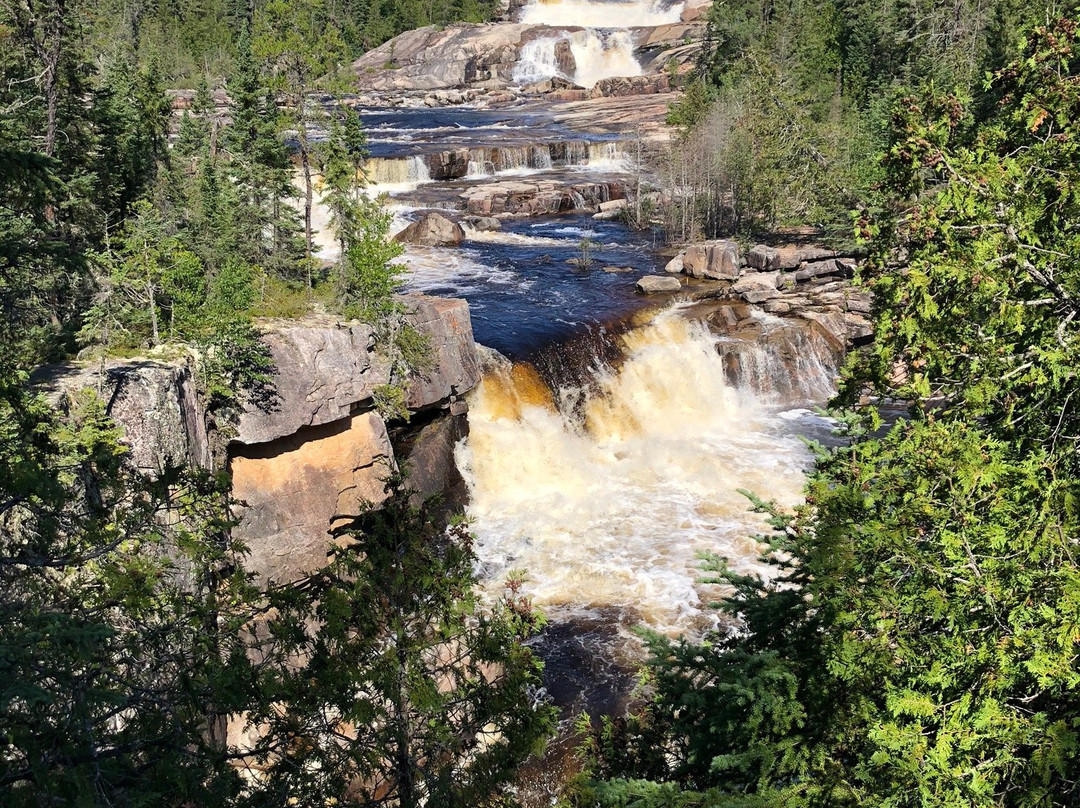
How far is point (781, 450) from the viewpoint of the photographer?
73.4 feet

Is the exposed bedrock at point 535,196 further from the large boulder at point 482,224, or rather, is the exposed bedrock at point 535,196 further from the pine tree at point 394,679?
the pine tree at point 394,679

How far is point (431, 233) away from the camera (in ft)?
115

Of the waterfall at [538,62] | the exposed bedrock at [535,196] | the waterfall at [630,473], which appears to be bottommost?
the waterfall at [630,473]

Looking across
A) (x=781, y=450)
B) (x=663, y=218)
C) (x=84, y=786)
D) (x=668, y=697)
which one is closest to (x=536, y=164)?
(x=663, y=218)

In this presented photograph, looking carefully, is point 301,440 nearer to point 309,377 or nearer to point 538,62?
point 309,377

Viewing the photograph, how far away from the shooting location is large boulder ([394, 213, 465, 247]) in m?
35.0

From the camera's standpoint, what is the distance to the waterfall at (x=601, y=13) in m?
102

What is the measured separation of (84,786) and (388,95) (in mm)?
84209

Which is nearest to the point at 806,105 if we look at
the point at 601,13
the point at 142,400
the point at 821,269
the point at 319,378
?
the point at 821,269

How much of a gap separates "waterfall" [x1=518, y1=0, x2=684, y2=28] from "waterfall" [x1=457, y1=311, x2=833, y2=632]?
89.3 m

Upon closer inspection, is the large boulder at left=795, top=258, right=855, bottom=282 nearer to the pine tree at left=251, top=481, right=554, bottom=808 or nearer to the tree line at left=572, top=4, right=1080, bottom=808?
the tree line at left=572, top=4, right=1080, bottom=808

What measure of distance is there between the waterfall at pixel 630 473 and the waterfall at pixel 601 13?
8931cm

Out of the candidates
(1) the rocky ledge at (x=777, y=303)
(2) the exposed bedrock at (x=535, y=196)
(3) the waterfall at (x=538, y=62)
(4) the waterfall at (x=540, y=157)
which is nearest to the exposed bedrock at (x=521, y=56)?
(3) the waterfall at (x=538, y=62)

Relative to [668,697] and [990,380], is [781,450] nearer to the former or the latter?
[668,697]
